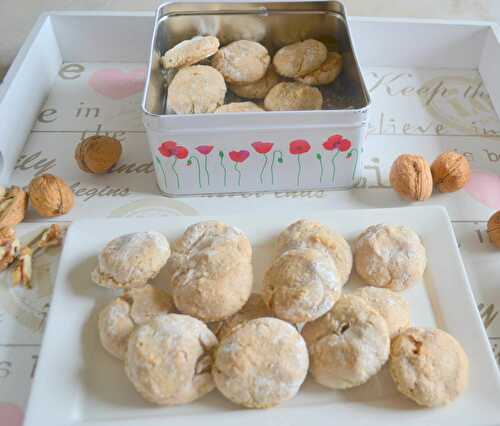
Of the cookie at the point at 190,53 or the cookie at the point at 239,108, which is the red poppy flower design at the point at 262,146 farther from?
the cookie at the point at 190,53

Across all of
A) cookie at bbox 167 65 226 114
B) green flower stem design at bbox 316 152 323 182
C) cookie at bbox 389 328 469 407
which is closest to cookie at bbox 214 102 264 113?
cookie at bbox 167 65 226 114

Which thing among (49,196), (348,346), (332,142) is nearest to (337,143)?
(332,142)

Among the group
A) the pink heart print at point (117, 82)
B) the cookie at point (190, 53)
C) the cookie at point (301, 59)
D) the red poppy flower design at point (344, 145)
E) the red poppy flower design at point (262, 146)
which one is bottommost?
the pink heart print at point (117, 82)

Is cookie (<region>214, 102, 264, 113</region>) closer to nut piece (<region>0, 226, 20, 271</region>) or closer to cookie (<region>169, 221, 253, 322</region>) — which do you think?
cookie (<region>169, 221, 253, 322</region>)

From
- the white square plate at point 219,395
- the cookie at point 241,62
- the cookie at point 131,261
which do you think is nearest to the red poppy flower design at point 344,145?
the white square plate at point 219,395

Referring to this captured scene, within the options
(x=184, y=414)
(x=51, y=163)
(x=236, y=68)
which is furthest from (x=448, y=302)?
(x=51, y=163)

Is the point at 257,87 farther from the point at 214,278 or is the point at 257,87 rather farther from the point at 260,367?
the point at 260,367

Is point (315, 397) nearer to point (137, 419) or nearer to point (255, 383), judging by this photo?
point (255, 383)
